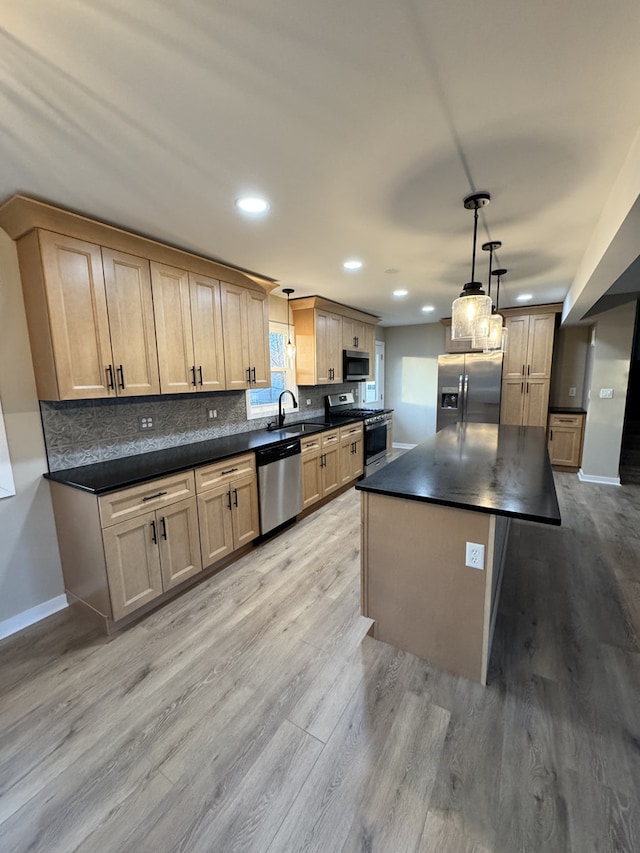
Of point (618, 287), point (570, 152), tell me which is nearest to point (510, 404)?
point (618, 287)

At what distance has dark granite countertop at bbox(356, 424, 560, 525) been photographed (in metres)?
1.57

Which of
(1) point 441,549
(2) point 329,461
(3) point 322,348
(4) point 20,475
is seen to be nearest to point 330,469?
(2) point 329,461

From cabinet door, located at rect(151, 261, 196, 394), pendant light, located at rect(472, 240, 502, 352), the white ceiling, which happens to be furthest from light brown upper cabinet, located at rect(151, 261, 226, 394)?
pendant light, located at rect(472, 240, 502, 352)

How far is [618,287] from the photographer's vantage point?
376 cm

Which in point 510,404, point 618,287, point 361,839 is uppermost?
point 618,287

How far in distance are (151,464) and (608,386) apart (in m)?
5.50

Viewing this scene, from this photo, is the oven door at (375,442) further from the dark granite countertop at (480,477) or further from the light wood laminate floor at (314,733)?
the light wood laminate floor at (314,733)

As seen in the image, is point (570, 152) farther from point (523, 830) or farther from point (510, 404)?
point (510, 404)

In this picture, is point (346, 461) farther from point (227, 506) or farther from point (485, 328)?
point (485, 328)

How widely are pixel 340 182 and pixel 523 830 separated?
2.68 meters

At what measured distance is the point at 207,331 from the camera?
9.48 feet

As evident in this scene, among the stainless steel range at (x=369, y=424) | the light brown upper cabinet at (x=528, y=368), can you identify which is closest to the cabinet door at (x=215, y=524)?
the stainless steel range at (x=369, y=424)

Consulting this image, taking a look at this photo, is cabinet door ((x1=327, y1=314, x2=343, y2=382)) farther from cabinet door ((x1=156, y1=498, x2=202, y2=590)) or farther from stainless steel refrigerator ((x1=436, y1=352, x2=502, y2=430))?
cabinet door ((x1=156, y1=498, x2=202, y2=590))

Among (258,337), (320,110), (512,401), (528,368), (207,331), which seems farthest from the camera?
(512,401)
